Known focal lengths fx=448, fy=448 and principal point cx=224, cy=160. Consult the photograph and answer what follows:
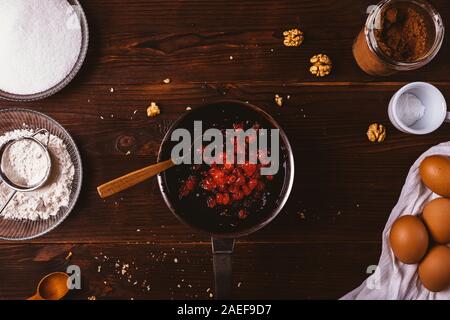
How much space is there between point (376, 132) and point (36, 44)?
74 cm

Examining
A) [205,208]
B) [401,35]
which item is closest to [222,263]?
[205,208]

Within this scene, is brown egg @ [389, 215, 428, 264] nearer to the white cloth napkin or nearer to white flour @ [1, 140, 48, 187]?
the white cloth napkin

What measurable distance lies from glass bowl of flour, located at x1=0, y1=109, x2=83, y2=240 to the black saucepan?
21 centimetres

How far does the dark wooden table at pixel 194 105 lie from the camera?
0.96 metres

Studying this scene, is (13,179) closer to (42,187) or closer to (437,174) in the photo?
(42,187)

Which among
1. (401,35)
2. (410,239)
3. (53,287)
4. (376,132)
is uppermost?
(401,35)

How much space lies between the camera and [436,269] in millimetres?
881

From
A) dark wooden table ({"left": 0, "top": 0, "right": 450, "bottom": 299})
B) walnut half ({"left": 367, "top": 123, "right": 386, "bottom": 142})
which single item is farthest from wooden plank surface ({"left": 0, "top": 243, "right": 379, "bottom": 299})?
walnut half ({"left": 367, "top": 123, "right": 386, "bottom": 142})

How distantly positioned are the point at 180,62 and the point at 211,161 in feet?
0.76

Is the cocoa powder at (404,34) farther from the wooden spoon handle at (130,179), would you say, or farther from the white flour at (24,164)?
the white flour at (24,164)

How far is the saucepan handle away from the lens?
0.87 m

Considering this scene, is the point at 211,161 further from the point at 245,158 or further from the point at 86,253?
the point at 86,253
